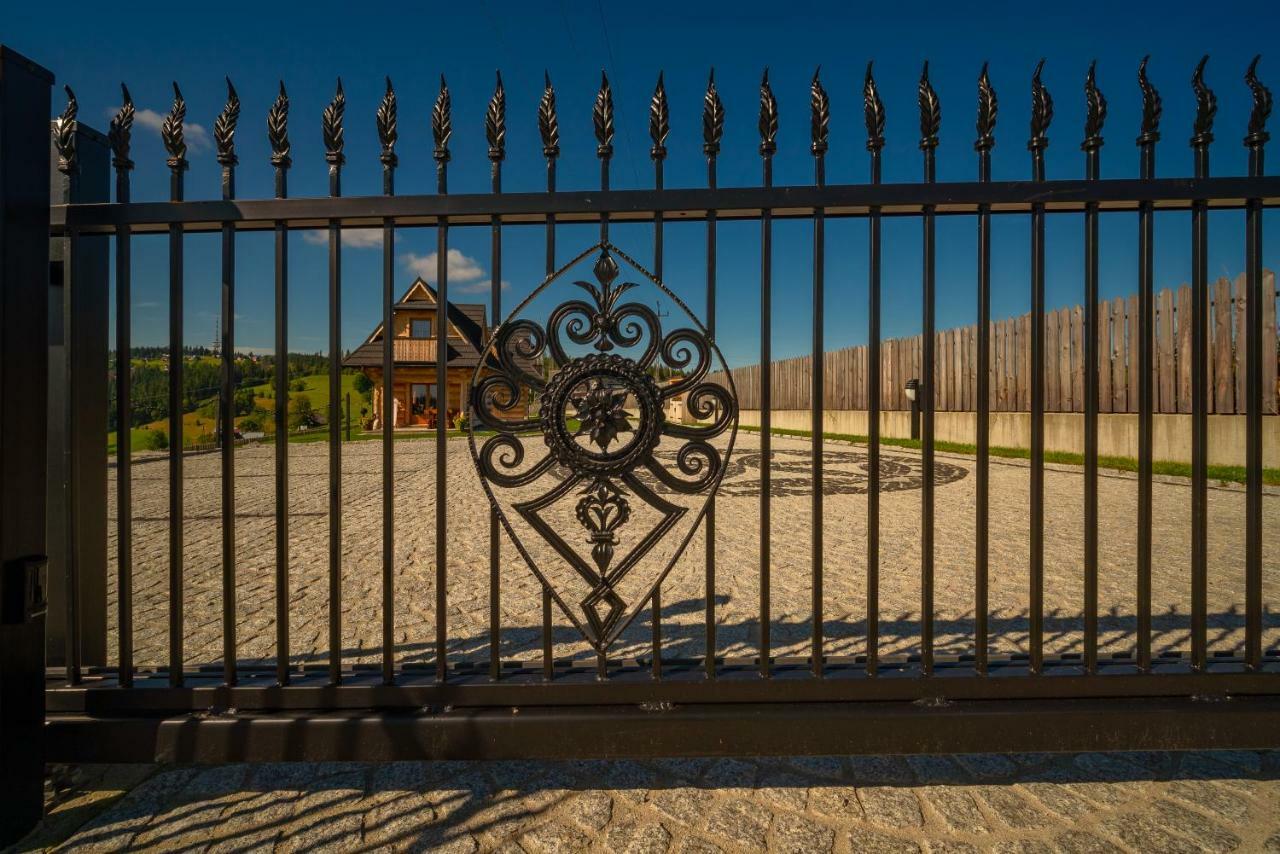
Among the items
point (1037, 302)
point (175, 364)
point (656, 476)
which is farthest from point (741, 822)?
point (175, 364)

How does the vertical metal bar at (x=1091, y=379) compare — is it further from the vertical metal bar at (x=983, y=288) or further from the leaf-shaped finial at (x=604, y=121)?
the leaf-shaped finial at (x=604, y=121)

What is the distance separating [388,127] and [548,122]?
554mm

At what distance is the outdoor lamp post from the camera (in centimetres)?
1564

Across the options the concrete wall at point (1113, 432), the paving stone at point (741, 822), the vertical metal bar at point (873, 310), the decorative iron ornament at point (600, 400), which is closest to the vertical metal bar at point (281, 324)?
the decorative iron ornament at point (600, 400)

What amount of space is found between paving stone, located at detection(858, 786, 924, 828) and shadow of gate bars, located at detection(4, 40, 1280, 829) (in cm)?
16

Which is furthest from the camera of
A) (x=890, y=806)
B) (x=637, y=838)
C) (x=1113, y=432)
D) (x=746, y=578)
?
(x=1113, y=432)

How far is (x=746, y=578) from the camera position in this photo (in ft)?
15.4

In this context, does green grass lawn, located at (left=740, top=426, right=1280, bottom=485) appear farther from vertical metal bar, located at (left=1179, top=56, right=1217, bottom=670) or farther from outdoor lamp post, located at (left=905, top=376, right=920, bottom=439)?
vertical metal bar, located at (left=1179, top=56, right=1217, bottom=670)

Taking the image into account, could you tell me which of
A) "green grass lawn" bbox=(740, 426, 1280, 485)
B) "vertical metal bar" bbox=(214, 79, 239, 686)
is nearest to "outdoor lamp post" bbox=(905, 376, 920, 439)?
"green grass lawn" bbox=(740, 426, 1280, 485)

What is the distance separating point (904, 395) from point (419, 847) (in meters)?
17.5

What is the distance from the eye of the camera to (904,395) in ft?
56.0

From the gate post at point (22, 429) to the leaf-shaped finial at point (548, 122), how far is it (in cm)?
161

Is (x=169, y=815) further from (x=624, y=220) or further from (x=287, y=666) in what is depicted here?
(x=624, y=220)

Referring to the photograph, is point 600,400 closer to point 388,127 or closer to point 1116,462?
point 388,127
